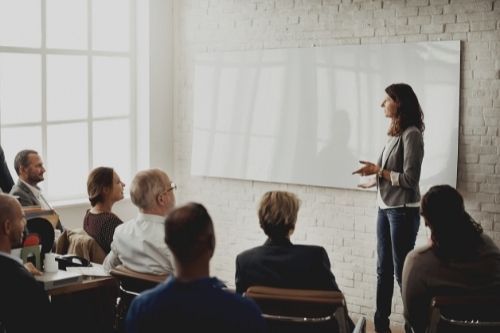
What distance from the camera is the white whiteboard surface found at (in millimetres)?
6008

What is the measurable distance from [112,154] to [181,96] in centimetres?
90

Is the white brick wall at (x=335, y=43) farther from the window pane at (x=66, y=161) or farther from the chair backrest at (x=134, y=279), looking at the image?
the chair backrest at (x=134, y=279)

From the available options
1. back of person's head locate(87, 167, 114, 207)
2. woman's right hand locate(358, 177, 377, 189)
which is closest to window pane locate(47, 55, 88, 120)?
back of person's head locate(87, 167, 114, 207)

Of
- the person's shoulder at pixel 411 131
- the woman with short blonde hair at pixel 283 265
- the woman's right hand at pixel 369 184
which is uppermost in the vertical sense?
the person's shoulder at pixel 411 131

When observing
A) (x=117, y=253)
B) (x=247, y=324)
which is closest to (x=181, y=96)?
(x=117, y=253)

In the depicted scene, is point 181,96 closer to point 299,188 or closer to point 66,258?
point 299,188

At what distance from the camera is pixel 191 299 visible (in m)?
2.37

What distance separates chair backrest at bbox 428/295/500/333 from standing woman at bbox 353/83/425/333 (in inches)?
85.4

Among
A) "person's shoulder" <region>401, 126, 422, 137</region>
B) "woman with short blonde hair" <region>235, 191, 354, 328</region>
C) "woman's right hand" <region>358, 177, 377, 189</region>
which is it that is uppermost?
"person's shoulder" <region>401, 126, 422, 137</region>

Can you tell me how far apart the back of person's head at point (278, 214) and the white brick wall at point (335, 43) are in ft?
8.31

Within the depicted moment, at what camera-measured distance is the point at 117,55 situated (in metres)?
7.67

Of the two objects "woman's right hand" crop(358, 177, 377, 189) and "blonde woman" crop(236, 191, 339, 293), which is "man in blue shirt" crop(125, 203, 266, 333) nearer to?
"blonde woman" crop(236, 191, 339, 293)

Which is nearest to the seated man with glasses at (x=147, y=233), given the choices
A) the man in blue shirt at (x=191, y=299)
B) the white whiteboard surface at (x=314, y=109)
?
the man in blue shirt at (x=191, y=299)

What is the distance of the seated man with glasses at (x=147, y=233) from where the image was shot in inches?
157
